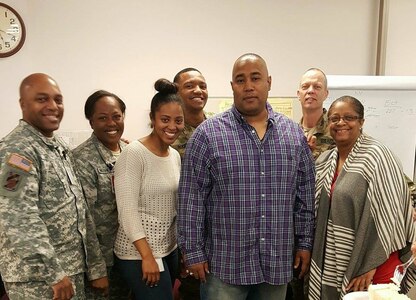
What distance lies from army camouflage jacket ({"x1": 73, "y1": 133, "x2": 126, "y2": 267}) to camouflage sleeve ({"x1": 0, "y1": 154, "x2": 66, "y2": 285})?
0.38 meters

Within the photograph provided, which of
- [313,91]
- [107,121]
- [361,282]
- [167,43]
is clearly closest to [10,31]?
[167,43]

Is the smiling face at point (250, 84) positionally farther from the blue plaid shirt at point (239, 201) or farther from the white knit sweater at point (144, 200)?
the white knit sweater at point (144, 200)

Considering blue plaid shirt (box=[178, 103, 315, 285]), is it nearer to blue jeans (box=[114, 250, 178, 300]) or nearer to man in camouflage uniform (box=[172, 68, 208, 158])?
blue jeans (box=[114, 250, 178, 300])

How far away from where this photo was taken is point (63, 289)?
1424mm

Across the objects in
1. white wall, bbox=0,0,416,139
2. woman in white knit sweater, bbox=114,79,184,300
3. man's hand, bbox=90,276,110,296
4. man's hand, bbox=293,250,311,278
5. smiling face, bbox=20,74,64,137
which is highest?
white wall, bbox=0,0,416,139

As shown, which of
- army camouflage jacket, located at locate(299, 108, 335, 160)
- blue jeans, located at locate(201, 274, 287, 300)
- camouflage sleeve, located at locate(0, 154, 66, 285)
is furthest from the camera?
army camouflage jacket, located at locate(299, 108, 335, 160)

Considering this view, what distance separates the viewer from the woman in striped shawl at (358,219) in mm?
1622

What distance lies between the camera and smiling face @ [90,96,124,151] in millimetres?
1904

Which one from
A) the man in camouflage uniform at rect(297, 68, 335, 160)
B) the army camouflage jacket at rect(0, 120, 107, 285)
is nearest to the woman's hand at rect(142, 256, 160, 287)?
the army camouflage jacket at rect(0, 120, 107, 285)

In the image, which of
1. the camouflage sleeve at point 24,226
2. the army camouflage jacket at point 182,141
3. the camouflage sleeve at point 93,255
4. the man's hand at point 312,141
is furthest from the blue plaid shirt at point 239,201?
the man's hand at point 312,141

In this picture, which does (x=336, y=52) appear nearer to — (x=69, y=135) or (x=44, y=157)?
(x=69, y=135)

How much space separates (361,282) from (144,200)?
1.08 m

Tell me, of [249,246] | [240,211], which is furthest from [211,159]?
[249,246]

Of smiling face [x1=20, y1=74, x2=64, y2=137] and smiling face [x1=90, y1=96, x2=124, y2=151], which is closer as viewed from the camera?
smiling face [x1=20, y1=74, x2=64, y2=137]
